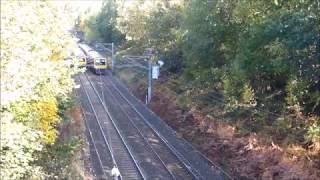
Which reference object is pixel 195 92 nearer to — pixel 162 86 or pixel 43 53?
pixel 162 86

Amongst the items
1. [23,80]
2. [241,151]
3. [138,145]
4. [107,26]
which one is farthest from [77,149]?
[107,26]

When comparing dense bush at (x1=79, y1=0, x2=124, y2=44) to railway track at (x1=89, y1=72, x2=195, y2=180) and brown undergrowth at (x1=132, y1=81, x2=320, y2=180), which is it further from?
brown undergrowth at (x1=132, y1=81, x2=320, y2=180)

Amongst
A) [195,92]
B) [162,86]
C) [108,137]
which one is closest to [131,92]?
[162,86]

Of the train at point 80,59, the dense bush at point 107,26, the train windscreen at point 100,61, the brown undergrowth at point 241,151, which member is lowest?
the brown undergrowth at point 241,151

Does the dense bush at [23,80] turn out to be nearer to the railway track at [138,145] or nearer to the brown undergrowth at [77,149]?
the brown undergrowth at [77,149]

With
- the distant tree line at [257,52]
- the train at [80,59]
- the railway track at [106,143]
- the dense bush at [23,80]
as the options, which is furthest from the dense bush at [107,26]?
the dense bush at [23,80]

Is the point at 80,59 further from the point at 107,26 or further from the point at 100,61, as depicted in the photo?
the point at 107,26

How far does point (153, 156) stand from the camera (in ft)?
85.6

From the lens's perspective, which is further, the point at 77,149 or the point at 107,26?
the point at 107,26

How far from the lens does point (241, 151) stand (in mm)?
24766

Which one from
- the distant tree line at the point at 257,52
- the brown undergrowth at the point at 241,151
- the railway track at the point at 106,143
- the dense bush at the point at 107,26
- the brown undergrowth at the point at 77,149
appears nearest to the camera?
the brown undergrowth at the point at 241,151

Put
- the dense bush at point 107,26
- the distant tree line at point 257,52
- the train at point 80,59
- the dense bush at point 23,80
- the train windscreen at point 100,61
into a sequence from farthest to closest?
the dense bush at point 107,26, the train windscreen at point 100,61, the distant tree line at point 257,52, the train at point 80,59, the dense bush at point 23,80

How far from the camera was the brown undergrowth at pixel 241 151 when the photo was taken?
20812 millimetres

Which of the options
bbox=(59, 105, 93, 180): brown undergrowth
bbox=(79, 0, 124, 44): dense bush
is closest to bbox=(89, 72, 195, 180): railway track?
bbox=(59, 105, 93, 180): brown undergrowth
